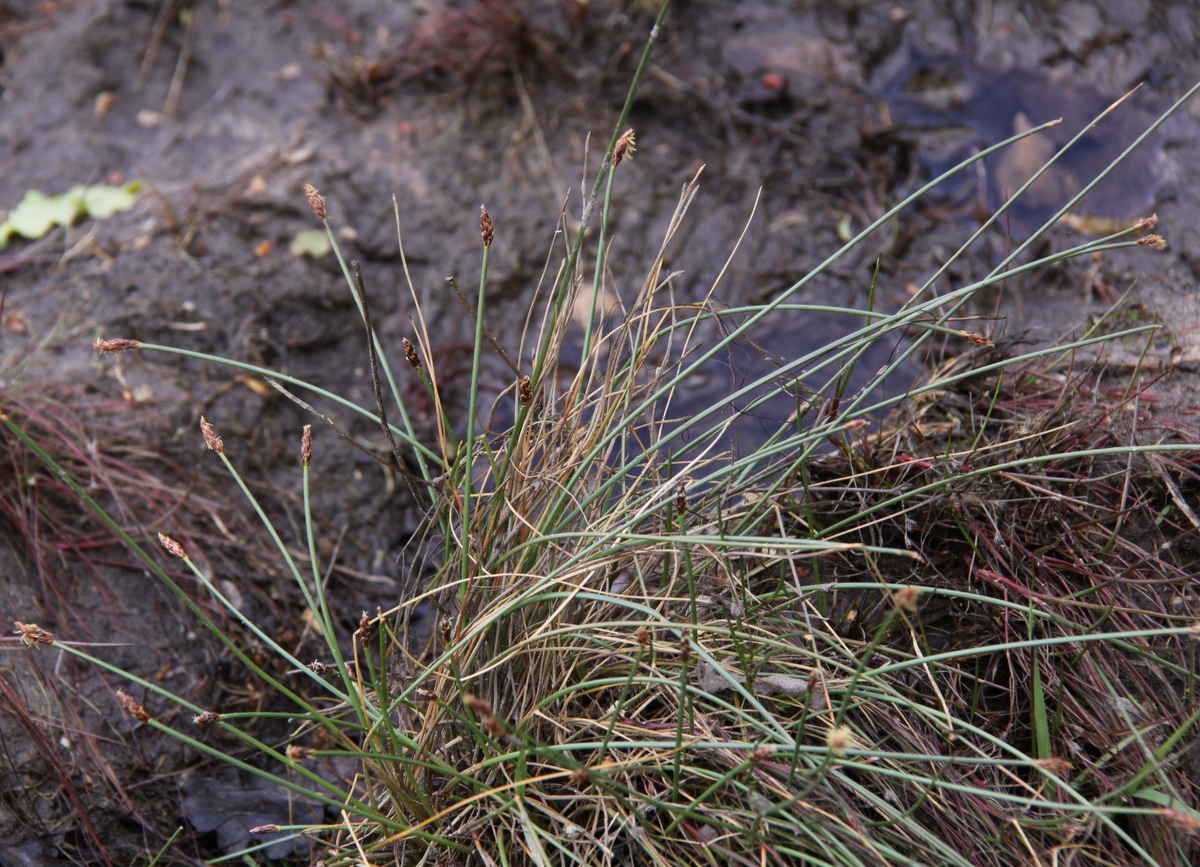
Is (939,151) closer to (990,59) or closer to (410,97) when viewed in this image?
(990,59)

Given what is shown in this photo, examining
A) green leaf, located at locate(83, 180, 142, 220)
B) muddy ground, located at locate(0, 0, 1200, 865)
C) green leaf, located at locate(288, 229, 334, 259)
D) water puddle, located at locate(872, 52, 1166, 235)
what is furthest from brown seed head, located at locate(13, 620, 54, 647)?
water puddle, located at locate(872, 52, 1166, 235)

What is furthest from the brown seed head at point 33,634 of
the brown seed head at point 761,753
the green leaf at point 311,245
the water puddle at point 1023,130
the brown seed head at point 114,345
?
the water puddle at point 1023,130

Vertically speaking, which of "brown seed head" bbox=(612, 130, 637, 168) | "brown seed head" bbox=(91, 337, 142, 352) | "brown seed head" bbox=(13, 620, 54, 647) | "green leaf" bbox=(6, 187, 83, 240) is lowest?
"brown seed head" bbox=(13, 620, 54, 647)

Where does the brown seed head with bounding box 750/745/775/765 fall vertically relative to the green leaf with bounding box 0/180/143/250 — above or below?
below

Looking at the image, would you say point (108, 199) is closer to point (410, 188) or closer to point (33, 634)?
point (410, 188)

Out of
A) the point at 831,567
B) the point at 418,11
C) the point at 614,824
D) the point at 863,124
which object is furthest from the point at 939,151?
the point at 614,824

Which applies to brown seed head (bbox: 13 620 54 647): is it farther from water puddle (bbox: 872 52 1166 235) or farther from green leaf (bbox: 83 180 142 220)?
water puddle (bbox: 872 52 1166 235)

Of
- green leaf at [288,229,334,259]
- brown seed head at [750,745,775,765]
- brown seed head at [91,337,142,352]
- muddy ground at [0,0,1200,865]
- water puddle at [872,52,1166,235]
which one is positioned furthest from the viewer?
green leaf at [288,229,334,259]

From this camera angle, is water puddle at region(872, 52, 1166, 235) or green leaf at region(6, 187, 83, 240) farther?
green leaf at region(6, 187, 83, 240)
